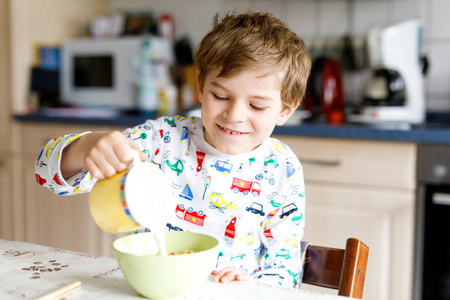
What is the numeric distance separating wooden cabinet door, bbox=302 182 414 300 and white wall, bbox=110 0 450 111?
677 mm

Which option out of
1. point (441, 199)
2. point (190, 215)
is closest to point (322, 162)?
point (441, 199)

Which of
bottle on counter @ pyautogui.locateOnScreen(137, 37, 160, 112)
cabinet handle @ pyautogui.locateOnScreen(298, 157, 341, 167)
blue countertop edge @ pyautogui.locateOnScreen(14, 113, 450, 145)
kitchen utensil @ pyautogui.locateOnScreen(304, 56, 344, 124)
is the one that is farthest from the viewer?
bottle on counter @ pyautogui.locateOnScreen(137, 37, 160, 112)

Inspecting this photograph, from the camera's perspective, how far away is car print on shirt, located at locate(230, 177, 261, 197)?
106 centimetres

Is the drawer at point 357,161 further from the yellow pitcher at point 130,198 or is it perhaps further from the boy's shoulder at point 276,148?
the yellow pitcher at point 130,198

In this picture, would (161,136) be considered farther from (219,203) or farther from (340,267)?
(340,267)

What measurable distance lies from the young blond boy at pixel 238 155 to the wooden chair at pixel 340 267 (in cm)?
3

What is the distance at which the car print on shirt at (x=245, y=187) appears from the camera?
1.06 m

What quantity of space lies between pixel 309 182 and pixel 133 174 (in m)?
1.30

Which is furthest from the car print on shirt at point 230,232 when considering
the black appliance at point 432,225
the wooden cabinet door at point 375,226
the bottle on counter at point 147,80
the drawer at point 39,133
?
the bottle on counter at point 147,80

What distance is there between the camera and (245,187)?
1.06 m

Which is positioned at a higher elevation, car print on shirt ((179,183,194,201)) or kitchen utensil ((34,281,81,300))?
car print on shirt ((179,183,194,201))

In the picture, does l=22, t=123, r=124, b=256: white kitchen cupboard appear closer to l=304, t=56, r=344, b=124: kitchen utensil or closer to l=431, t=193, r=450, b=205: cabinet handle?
l=304, t=56, r=344, b=124: kitchen utensil

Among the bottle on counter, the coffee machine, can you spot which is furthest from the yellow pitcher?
the bottle on counter

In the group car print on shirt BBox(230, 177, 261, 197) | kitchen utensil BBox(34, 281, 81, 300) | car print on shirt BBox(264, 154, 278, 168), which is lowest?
kitchen utensil BBox(34, 281, 81, 300)
